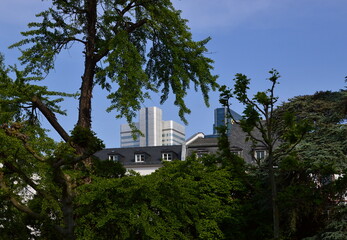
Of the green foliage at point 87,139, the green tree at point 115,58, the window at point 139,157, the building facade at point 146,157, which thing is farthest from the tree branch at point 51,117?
the window at point 139,157

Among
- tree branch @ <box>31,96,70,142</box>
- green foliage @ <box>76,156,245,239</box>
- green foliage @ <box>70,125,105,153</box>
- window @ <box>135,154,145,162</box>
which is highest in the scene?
window @ <box>135,154,145,162</box>

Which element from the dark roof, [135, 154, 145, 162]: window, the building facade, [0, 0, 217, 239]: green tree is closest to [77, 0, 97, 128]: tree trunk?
[0, 0, 217, 239]: green tree

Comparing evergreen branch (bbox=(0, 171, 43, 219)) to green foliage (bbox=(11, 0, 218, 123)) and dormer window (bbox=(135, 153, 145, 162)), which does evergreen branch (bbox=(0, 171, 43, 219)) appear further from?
dormer window (bbox=(135, 153, 145, 162))

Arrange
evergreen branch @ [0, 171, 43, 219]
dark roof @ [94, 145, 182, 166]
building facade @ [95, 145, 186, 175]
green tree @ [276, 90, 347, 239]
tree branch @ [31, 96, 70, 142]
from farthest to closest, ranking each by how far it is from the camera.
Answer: dark roof @ [94, 145, 182, 166]
building facade @ [95, 145, 186, 175]
tree branch @ [31, 96, 70, 142]
green tree @ [276, 90, 347, 239]
evergreen branch @ [0, 171, 43, 219]

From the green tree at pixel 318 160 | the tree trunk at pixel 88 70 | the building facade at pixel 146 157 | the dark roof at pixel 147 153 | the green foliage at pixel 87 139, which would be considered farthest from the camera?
the dark roof at pixel 147 153

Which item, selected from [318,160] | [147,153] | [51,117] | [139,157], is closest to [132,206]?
[51,117]

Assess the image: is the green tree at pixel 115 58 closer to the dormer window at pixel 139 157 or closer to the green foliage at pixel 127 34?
the green foliage at pixel 127 34

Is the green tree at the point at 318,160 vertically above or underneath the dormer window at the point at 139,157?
underneath

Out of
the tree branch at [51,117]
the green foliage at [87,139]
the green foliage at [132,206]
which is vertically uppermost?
the tree branch at [51,117]

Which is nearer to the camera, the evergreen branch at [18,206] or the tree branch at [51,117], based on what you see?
the evergreen branch at [18,206]

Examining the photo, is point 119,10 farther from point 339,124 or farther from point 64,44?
point 339,124

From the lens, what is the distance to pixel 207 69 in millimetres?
18578

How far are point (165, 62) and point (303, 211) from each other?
313 inches

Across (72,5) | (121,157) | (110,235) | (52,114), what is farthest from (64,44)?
(121,157)
